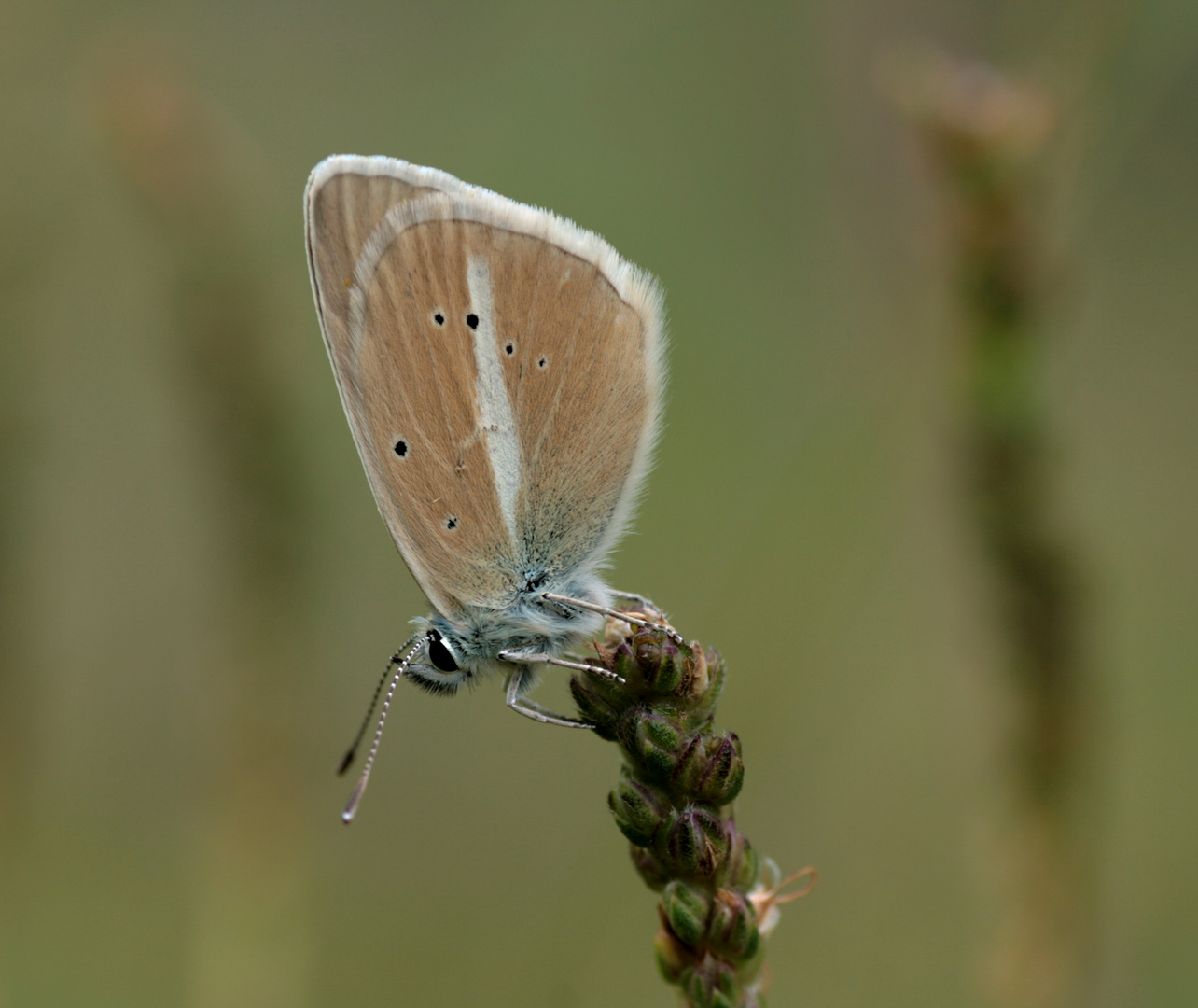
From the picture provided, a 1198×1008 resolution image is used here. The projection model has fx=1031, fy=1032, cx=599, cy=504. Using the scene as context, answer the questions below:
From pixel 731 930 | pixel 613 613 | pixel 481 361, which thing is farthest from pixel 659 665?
pixel 481 361

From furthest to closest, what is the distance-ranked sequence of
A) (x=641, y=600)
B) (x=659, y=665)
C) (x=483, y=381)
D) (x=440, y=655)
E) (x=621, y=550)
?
(x=621, y=550)
(x=483, y=381)
(x=440, y=655)
(x=641, y=600)
(x=659, y=665)

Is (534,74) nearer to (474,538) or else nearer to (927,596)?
(927,596)

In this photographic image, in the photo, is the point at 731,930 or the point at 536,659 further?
the point at 536,659

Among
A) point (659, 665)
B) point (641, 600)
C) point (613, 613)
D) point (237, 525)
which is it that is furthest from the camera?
point (237, 525)

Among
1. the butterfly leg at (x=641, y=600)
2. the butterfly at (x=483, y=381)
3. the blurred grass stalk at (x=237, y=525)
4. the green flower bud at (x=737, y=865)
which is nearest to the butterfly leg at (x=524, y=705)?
the butterfly at (x=483, y=381)

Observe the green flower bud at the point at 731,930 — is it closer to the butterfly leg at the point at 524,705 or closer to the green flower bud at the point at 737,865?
the green flower bud at the point at 737,865

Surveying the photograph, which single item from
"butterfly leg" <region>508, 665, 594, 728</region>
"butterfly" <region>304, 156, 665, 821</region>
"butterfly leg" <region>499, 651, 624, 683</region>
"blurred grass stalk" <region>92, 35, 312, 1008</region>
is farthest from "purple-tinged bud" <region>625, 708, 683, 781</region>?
"blurred grass stalk" <region>92, 35, 312, 1008</region>

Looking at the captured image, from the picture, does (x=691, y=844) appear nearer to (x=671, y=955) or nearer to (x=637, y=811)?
(x=637, y=811)
